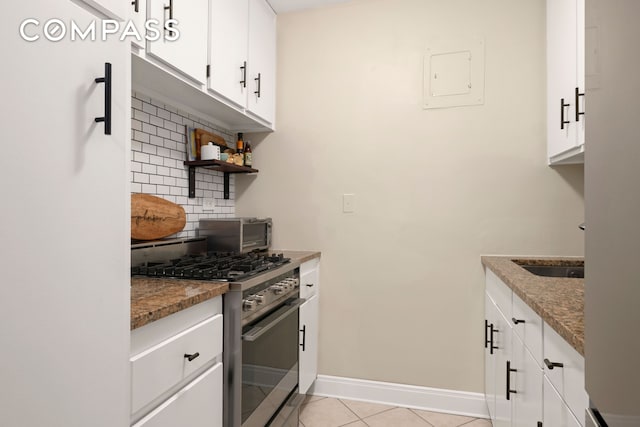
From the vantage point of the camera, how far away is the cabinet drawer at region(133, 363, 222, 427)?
997 mm

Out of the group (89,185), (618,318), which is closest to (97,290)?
(89,185)

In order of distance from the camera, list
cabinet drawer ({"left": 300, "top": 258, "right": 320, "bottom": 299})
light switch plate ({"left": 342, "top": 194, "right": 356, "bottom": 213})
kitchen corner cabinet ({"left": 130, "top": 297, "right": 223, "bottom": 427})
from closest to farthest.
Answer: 1. kitchen corner cabinet ({"left": 130, "top": 297, "right": 223, "bottom": 427})
2. cabinet drawer ({"left": 300, "top": 258, "right": 320, "bottom": 299})
3. light switch plate ({"left": 342, "top": 194, "right": 356, "bottom": 213})

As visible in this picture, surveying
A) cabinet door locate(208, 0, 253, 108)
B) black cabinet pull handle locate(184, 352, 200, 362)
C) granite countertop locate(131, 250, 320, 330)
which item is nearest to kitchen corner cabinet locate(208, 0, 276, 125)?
cabinet door locate(208, 0, 253, 108)

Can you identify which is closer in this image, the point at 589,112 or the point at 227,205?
the point at 589,112

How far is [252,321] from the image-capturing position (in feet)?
4.78

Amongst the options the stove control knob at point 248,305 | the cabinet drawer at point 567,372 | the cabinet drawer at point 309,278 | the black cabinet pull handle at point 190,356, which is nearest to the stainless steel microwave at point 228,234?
the cabinet drawer at point 309,278

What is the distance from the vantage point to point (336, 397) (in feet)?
7.84

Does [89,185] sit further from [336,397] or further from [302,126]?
[336,397]

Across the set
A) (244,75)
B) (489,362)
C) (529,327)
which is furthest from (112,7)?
(489,362)

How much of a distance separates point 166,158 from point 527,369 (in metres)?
1.92

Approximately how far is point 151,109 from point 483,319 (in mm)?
2270

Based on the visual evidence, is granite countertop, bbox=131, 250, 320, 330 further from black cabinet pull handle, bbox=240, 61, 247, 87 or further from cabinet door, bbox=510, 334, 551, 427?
black cabinet pull handle, bbox=240, 61, 247, 87

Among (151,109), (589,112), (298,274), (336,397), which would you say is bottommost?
(336,397)

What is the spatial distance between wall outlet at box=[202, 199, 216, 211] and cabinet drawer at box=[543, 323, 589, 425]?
193cm
